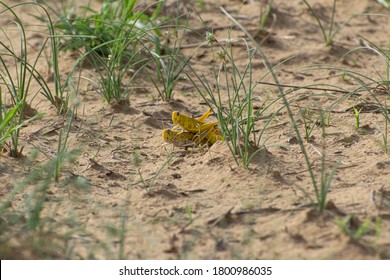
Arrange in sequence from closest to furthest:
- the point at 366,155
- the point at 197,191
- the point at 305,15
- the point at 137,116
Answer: the point at 197,191, the point at 366,155, the point at 137,116, the point at 305,15

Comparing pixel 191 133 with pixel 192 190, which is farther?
pixel 191 133

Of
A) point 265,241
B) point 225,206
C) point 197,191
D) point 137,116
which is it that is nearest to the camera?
point 265,241

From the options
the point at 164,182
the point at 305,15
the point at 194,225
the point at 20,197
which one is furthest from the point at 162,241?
the point at 305,15

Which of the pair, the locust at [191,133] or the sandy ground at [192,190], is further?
the locust at [191,133]

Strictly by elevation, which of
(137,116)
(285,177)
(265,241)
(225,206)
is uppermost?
(137,116)

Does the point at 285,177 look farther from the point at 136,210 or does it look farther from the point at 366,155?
the point at 136,210
